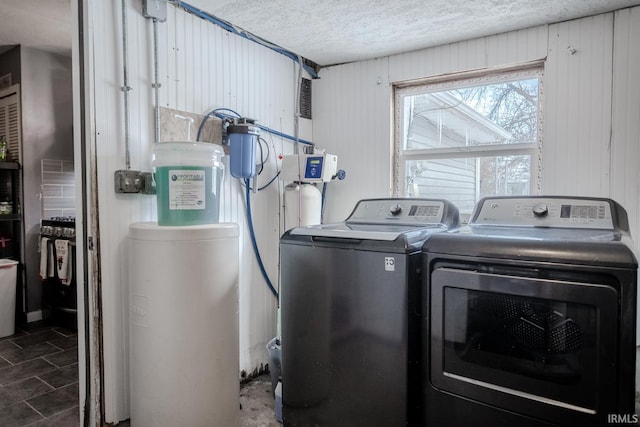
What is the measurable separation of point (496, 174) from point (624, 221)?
0.98 m

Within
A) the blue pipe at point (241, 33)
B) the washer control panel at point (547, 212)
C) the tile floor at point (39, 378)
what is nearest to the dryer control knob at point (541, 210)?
the washer control panel at point (547, 212)

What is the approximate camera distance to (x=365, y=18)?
7.90 feet

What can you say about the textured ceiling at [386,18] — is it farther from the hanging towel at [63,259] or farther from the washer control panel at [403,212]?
the hanging towel at [63,259]

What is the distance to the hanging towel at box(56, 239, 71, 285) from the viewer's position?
11.3 ft

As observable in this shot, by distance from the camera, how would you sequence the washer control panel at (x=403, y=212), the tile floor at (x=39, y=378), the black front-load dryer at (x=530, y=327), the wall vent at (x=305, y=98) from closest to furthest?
the black front-load dryer at (x=530, y=327), the washer control panel at (x=403, y=212), the tile floor at (x=39, y=378), the wall vent at (x=305, y=98)

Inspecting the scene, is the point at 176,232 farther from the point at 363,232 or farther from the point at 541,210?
the point at 541,210

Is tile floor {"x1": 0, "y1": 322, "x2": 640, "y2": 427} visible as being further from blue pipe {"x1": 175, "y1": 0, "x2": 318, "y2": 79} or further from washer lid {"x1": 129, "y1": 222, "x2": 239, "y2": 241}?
blue pipe {"x1": 175, "y1": 0, "x2": 318, "y2": 79}

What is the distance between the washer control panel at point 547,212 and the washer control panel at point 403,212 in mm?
177

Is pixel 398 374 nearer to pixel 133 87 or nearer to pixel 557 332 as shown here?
pixel 557 332

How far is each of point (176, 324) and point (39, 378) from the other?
1.63 m

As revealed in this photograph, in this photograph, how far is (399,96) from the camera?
306 cm

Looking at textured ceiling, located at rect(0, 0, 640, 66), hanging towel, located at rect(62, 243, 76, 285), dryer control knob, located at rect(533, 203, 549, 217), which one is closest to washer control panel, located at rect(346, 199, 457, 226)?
dryer control knob, located at rect(533, 203, 549, 217)

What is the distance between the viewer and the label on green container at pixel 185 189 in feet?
6.07

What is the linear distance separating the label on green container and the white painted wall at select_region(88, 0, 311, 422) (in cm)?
32
